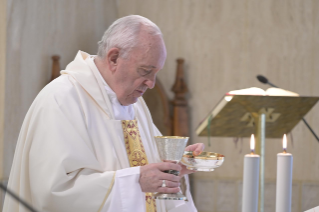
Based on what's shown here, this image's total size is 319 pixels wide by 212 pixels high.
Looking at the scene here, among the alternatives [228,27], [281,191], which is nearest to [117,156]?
[281,191]

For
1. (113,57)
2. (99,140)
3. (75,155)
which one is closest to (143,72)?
(113,57)

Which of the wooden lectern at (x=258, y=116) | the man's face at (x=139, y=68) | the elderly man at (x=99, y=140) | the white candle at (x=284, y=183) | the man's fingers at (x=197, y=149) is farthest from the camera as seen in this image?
the wooden lectern at (x=258, y=116)

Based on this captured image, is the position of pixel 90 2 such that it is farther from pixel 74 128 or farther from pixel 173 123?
pixel 74 128

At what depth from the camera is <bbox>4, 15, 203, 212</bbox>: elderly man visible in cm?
253

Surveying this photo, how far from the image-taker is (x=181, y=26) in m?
7.12

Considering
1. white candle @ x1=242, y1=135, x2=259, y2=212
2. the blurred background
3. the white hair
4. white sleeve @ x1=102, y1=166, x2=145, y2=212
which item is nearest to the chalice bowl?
white sleeve @ x1=102, y1=166, x2=145, y2=212

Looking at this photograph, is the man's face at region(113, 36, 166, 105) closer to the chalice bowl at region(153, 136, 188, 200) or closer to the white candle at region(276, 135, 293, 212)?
the chalice bowl at region(153, 136, 188, 200)

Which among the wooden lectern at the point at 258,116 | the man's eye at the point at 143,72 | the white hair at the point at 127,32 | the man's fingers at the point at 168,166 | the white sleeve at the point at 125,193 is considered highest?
the white hair at the point at 127,32

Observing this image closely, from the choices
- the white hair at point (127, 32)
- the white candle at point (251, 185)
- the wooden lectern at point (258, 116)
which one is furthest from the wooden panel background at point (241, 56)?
the white candle at point (251, 185)

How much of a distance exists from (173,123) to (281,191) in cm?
470

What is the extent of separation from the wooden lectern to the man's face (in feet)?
2.87

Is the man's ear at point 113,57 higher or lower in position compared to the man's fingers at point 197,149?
higher

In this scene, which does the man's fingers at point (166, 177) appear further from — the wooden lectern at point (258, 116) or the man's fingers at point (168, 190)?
the wooden lectern at point (258, 116)

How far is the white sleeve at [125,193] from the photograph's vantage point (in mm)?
2545
